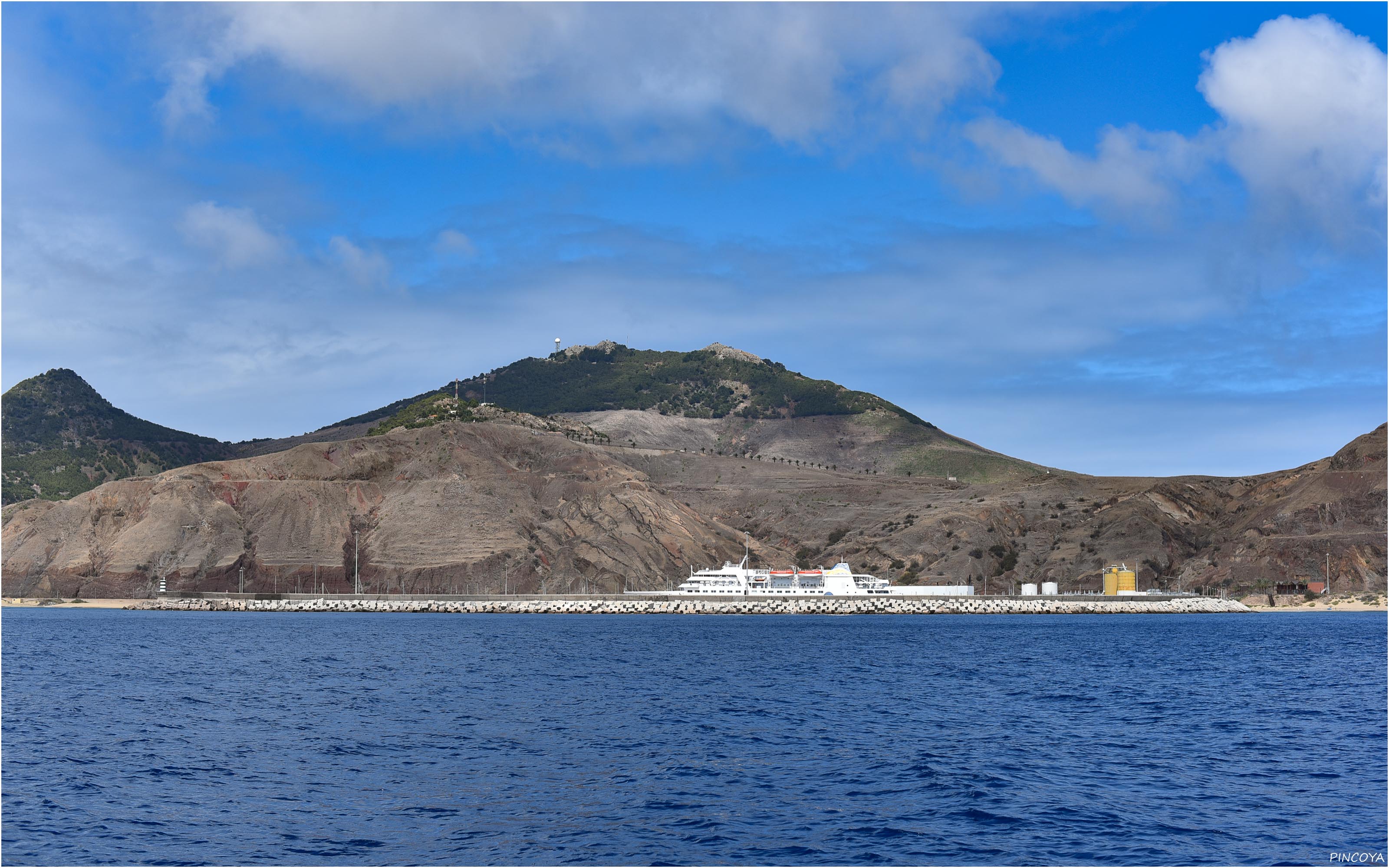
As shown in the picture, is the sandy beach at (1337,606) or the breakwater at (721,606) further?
the sandy beach at (1337,606)

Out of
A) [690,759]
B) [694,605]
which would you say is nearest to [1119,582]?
[694,605]

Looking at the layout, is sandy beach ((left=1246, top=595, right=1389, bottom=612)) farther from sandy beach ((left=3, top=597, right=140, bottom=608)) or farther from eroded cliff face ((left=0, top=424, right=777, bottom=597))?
sandy beach ((left=3, top=597, right=140, bottom=608))

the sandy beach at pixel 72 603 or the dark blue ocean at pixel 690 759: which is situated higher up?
the dark blue ocean at pixel 690 759

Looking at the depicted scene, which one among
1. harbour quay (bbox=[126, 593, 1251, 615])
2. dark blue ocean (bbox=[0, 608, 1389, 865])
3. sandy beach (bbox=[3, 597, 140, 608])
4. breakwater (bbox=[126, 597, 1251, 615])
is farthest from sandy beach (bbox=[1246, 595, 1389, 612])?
sandy beach (bbox=[3, 597, 140, 608])

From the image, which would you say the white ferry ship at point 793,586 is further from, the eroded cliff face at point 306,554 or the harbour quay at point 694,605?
the eroded cliff face at point 306,554

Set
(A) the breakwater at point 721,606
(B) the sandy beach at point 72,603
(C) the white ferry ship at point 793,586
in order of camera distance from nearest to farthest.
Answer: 1. (A) the breakwater at point 721,606
2. (C) the white ferry ship at point 793,586
3. (B) the sandy beach at point 72,603

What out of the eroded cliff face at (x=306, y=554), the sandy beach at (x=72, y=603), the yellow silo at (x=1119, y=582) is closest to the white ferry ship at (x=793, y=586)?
the eroded cliff face at (x=306, y=554)

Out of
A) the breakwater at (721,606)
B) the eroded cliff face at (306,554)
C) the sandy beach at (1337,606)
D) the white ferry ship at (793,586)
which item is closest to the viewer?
the breakwater at (721,606)
